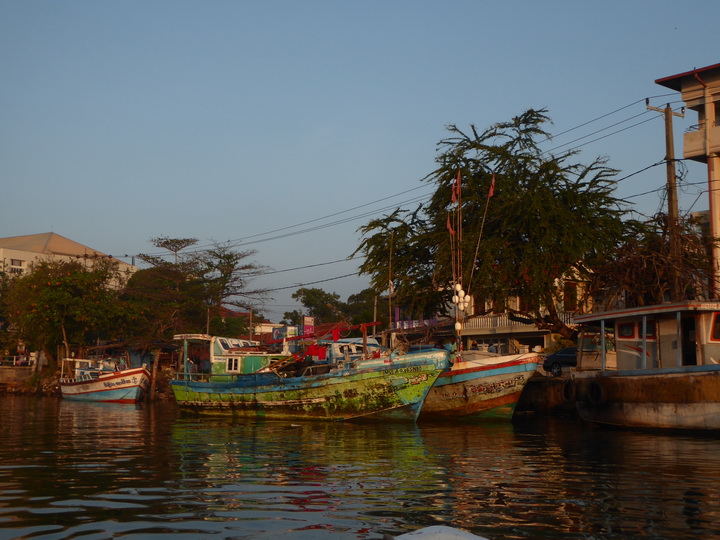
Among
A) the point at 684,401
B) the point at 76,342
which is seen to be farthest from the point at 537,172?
the point at 76,342

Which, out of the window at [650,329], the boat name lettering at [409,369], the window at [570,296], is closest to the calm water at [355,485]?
the window at [650,329]

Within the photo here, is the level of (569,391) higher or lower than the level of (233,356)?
lower

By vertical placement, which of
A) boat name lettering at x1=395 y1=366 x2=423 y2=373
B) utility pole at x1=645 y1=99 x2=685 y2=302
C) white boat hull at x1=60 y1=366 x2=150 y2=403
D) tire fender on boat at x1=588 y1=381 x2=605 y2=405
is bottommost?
white boat hull at x1=60 y1=366 x2=150 y2=403

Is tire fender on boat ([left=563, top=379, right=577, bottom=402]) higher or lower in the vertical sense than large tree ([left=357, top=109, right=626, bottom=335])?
lower

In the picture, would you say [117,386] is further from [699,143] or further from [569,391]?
[699,143]

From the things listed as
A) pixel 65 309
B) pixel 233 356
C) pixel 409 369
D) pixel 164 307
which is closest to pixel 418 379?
pixel 409 369

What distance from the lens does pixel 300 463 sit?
48.6 ft

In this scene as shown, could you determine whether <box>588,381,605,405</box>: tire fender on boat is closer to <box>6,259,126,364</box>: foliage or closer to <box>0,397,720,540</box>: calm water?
<box>0,397,720,540</box>: calm water

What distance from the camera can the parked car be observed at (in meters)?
33.6

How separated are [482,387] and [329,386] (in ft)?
17.6

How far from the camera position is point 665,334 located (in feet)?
73.2

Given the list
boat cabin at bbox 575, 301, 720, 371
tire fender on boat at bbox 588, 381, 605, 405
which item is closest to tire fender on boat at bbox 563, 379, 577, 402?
tire fender on boat at bbox 588, 381, 605, 405

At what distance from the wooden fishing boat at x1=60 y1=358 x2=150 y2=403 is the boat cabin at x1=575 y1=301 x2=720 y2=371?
1104 inches

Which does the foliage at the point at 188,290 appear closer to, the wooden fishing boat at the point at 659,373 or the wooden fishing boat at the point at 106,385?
the wooden fishing boat at the point at 106,385
